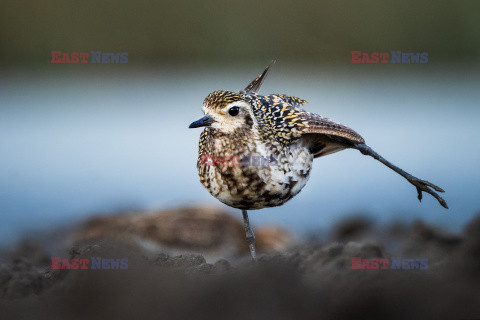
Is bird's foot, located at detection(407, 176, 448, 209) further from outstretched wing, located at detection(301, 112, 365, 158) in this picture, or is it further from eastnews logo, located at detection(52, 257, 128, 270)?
eastnews logo, located at detection(52, 257, 128, 270)

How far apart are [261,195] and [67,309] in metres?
1.23

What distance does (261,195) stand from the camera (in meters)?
2.71

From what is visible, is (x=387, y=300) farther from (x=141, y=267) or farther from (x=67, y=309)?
(x=67, y=309)

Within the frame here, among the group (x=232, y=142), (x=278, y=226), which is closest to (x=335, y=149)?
(x=232, y=142)

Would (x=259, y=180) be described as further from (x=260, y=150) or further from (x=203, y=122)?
(x=203, y=122)

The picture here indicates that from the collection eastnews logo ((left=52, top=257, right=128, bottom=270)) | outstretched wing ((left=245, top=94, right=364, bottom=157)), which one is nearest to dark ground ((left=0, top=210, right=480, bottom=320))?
eastnews logo ((left=52, top=257, right=128, bottom=270))

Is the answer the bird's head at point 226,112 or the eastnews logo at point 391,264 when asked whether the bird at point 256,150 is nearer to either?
the bird's head at point 226,112

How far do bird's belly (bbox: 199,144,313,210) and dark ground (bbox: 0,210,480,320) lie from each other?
0.67m

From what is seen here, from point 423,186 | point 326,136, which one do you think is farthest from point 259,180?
point 423,186

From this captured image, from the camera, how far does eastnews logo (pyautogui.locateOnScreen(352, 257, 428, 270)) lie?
170 centimetres

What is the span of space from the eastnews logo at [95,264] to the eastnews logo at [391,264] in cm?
73

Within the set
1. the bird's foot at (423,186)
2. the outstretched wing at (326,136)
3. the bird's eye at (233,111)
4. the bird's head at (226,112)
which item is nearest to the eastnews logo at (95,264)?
the bird's head at (226,112)

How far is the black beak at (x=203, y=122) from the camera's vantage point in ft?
8.27

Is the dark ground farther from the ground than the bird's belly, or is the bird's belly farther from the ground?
the bird's belly
